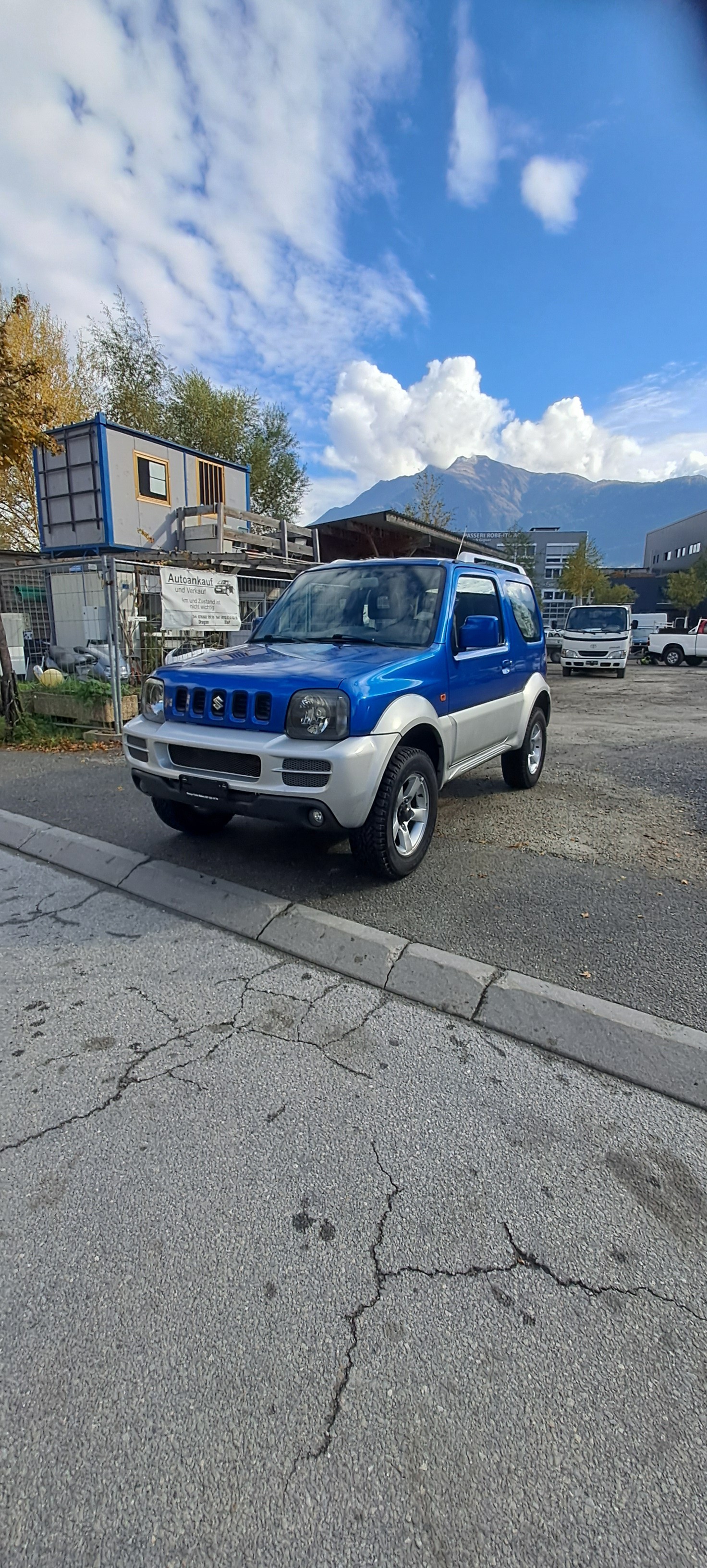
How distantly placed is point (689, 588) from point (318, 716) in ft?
171

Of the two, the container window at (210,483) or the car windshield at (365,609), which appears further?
the container window at (210,483)

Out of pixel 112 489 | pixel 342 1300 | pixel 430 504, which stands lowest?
pixel 342 1300

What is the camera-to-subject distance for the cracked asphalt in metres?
1.31

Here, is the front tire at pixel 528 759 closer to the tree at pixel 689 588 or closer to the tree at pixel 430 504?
the tree at pixel 430 504

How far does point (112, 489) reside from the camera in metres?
15.0

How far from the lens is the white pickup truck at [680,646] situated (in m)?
24.8

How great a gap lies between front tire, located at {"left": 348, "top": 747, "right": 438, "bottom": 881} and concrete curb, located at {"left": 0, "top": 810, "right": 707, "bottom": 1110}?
1.41ft

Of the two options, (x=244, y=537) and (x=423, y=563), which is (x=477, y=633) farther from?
(x=244, y=537)

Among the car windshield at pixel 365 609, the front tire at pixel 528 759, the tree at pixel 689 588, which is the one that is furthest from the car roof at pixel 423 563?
the tree at pixel 689 588

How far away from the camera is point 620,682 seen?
61.0 ft

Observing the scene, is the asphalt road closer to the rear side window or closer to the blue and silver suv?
the blue and silver suv

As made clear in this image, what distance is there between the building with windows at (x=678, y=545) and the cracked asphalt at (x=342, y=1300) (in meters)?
64.0

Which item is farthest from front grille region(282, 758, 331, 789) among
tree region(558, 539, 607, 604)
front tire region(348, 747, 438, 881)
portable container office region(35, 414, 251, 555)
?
tree region(558, 539, 607, 604)

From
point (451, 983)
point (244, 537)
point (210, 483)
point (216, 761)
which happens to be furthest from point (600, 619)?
point (451, 983)
